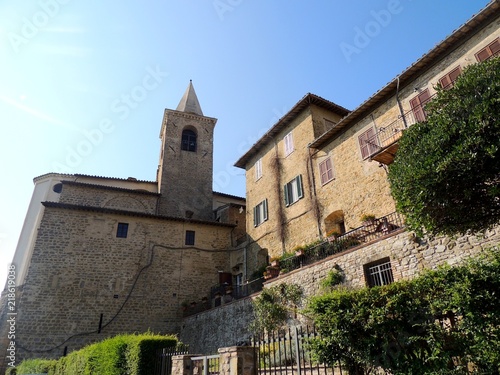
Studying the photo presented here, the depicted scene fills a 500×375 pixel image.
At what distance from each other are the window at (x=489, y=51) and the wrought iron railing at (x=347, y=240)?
19.8ft

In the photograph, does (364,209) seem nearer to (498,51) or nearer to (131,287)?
(498,51)

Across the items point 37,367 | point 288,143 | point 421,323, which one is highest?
point 288,143

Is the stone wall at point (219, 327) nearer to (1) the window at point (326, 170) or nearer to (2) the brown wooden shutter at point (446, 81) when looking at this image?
(1) the window at point (326, 170)

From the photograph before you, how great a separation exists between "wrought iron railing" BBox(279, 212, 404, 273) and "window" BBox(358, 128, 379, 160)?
3.49 m

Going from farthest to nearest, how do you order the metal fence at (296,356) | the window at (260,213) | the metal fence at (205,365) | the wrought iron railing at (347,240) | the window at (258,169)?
the window at (258,169), the window at (260,213), the wrought iron railing at (347,240), the metal fence at (205,365), the metal fence at (296,356)

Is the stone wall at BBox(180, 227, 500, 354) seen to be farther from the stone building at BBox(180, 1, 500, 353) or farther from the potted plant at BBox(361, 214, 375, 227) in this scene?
the potted plant at BBox(361, 214, 375, 227)

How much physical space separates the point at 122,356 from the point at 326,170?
39.8 feet

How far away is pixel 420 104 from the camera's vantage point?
12.9 m

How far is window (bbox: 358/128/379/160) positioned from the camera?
1445 cm

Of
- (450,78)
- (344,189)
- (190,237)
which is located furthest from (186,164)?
(450,78)

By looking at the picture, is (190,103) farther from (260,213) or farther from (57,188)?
(260,213)

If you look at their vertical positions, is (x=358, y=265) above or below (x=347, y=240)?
below

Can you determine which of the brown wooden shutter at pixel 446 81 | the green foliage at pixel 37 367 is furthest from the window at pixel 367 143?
the green foliage at pixel 37 367

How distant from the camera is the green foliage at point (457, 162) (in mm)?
5262
